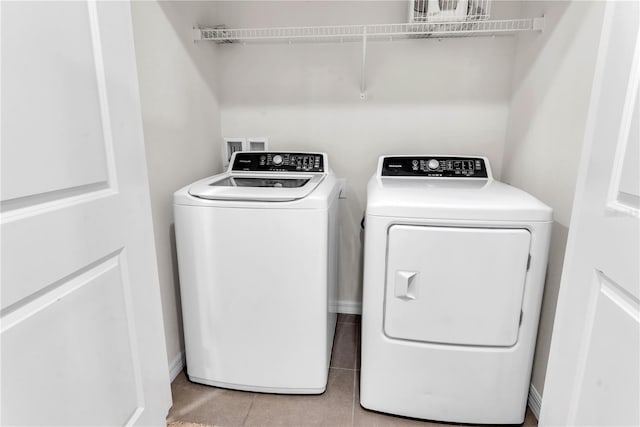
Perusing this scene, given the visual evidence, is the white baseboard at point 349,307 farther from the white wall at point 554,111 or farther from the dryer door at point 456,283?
the white wall at point 554,111

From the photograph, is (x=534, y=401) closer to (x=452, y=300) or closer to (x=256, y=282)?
(x=452, y=300)

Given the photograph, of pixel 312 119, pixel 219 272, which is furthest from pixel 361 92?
pixel 219 272

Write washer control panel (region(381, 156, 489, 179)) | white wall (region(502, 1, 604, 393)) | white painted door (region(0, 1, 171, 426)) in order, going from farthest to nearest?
1. washer control panel (region(381, 156, 489, 179))
2. white wall (region(502, 1, 604, 393))
3. white painted door (region(0, 1, 171, 426))

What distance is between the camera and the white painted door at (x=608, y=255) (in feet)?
2.42

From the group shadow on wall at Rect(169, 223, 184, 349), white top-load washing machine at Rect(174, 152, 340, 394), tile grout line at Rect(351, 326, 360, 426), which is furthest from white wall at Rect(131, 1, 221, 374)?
tile grout line at Rect(351, 326, 360, 426)

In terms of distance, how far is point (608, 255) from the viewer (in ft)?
2.66

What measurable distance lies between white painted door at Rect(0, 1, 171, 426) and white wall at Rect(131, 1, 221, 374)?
1.57 ft

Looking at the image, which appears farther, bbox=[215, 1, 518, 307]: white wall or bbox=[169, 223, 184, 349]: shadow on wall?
bbox=[215, 1, 518, 307]: white wall

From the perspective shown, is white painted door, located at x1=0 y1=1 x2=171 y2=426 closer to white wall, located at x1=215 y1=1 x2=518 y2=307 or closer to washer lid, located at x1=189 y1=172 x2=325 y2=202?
washer lid, located at x1=189 y1=172 x2=325 y2=202

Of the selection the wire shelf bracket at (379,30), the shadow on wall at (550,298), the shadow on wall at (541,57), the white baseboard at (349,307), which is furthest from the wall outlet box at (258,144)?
the shadow on wall at (550,298)

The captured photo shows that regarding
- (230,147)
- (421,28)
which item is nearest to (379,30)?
(421,28)

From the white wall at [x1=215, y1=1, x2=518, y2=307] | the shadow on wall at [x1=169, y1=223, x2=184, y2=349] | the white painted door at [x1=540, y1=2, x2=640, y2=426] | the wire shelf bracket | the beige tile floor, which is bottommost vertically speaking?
the beige tile floor

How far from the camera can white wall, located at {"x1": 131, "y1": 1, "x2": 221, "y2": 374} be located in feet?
4.76

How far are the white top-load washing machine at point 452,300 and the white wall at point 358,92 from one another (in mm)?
627
